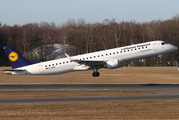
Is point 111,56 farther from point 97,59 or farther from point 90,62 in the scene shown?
point 90,62

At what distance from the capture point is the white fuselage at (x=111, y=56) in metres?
41.2

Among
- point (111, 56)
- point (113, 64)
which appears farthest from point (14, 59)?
point (113, 64)

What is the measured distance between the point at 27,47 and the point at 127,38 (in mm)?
48292

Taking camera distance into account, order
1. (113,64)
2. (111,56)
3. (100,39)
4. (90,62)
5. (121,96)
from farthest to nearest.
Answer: (100,39) < (111,56) < (90,62) < (113,64) < (121,96)

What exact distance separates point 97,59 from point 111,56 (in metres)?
2.51

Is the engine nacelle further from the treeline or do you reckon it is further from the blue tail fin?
the treeline

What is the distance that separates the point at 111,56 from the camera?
42094 mm

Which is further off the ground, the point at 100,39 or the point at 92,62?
the point at 100,39

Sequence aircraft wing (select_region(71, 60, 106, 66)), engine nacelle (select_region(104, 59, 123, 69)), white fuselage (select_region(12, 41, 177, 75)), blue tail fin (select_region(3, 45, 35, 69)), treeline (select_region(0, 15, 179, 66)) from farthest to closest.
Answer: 1. treeline (select_region(0, 15, 179, 66))
2. blue tail fin (select_region(3, 45, 35, 69))
3. aircraft wing (select_region(71, 60, 106, 66))
4. white fuselage (select_region(12, 41, 177, 75))
5. engine nacelle (select_region(104, 59, 123, 69))

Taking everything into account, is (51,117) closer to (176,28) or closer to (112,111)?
(112,111)

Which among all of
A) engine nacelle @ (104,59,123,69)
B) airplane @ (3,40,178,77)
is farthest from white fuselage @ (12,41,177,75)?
engine nacelle @ (104,59,123,69)

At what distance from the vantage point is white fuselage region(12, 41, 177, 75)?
135 feet

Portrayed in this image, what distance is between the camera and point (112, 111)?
69.4 feet

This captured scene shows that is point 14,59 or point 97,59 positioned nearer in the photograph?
point 97,59
